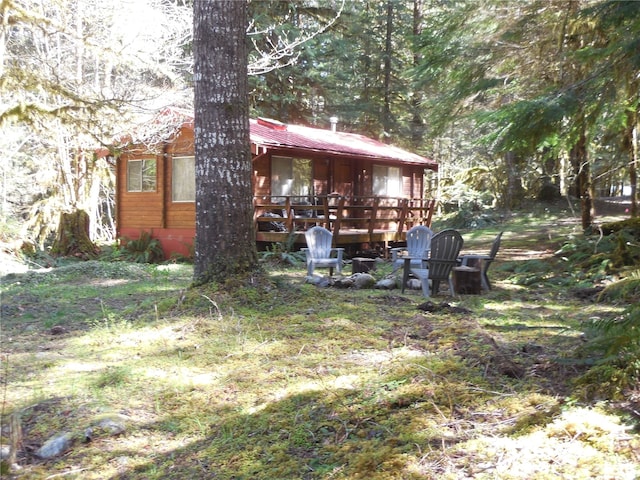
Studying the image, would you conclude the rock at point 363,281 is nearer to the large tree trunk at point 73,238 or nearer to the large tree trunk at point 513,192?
the large tree trunk at point 73,238

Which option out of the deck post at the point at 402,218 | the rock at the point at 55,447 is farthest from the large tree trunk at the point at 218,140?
the deck post at the point at 402,218

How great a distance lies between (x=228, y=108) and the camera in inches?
A: 225

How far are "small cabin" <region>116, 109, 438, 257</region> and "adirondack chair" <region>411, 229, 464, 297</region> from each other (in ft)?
19.1

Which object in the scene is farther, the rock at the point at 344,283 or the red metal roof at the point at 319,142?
the red metal roof at the point at 319,142

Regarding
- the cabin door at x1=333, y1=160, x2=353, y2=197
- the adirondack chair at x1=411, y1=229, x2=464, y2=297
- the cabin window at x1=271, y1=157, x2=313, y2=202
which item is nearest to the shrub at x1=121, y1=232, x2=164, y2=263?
the cabin window at x1=271, y1=157, x2=313, y2=202

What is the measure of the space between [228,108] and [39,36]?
12.6m

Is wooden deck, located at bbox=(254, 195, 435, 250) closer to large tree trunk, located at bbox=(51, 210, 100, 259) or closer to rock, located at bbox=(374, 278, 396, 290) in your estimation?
rock, located at bbox=(374, 278, 396, 290)

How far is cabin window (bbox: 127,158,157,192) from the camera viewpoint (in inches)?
635

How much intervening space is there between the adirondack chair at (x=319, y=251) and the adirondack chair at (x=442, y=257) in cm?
243

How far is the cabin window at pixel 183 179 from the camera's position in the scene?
15.1 metres

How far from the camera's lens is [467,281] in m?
7.84

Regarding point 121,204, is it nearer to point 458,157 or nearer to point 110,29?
point 110,29

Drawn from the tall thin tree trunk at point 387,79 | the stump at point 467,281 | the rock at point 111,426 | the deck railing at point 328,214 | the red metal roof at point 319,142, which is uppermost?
the tall thin tree trunk at point 387,79

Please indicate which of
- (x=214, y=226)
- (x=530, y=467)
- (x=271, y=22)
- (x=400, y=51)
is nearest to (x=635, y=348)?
(x=530, y=467)
